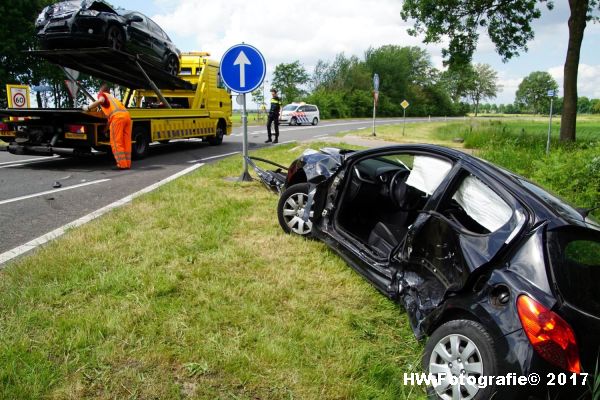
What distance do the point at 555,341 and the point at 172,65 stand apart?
12.3 metres

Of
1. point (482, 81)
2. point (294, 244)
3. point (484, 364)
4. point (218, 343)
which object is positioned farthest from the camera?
point (482, 81)

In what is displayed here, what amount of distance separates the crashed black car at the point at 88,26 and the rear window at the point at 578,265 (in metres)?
9.46

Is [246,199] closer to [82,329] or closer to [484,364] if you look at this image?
[82,329]

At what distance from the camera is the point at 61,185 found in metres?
7.44

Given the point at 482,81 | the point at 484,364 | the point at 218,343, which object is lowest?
the point at 218,343

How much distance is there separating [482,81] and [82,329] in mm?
125826

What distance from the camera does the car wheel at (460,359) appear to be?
207 centimetres

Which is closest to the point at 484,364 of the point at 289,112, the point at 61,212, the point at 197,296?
the point at 197,296

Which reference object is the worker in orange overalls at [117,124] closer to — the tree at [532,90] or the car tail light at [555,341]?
the car tail light at [555,341]

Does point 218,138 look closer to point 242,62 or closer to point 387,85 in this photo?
point 242,62

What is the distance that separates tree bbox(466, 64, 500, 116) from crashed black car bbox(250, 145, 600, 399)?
11847 cm

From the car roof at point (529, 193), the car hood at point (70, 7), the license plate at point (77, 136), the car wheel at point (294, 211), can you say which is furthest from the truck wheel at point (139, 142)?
the car roof at point (529, 193)

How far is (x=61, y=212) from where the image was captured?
575 cm

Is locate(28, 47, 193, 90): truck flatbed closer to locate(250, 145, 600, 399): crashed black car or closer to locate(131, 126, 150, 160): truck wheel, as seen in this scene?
locate(131, 126, 150, 160): truck wheel
